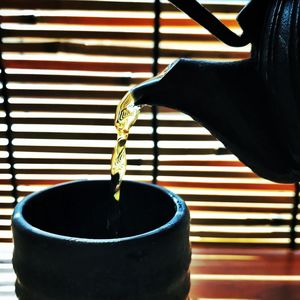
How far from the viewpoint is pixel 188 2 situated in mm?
573

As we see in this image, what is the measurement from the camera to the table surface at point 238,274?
877 millimetres

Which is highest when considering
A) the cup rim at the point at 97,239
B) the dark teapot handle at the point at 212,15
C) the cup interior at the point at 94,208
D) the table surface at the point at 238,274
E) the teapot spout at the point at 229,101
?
the dark teapot handle at the point at 212,15

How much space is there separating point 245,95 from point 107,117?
393mm

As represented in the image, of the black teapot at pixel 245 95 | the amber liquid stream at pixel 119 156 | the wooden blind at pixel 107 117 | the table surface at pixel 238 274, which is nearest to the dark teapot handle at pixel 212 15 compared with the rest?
the black teapot at pixel 245 95

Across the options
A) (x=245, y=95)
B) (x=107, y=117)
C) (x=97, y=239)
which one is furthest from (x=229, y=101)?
(x=107, y=117)

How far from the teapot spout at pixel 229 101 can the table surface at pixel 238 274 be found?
1.20ft

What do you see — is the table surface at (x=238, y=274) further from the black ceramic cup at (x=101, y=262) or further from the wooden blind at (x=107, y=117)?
the black ceramic cup at (x=101, y=262)

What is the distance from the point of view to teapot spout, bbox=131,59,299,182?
0.57m

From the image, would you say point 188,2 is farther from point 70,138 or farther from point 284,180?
point 70,138

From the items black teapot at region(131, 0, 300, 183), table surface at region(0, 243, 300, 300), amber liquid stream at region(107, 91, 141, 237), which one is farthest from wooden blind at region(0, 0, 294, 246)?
black teapot at region(131, 0, 300, 183)

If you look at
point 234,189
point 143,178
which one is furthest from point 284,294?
point 143,178

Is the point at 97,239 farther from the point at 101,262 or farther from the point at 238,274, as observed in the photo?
the point at 238,274

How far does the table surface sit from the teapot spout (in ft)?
1.20

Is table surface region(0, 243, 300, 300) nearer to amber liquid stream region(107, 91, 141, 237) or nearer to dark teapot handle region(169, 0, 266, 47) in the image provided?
amber liquid stream region(107, 91, 141, 237)
